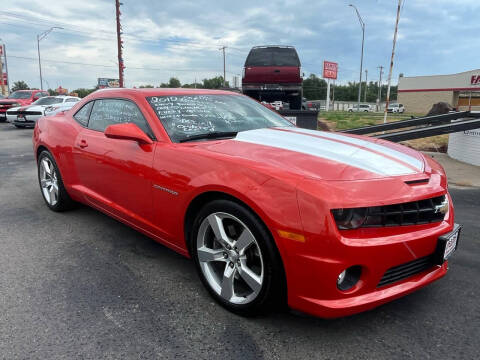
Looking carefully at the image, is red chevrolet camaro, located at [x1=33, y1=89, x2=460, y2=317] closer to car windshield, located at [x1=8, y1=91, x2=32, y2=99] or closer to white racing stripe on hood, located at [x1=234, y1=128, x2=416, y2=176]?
white racing stripe on hood, located at [x1=234, y1=128, x2=416, y2=176]

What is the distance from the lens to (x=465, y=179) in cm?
660

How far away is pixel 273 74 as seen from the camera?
12461 millimetres

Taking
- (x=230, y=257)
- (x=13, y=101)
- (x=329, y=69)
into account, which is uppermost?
(x=329, y=69)

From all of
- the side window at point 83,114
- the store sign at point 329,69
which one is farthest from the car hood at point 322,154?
the store sign at point 329,69

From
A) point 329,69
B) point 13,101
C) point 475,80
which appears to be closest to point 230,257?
point 13,101

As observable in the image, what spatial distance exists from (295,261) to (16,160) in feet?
27.5

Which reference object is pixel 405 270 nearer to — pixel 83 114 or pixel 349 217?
pixel 349 217

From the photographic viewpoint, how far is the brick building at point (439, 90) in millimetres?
44219

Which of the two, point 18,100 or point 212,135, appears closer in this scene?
point 212,135

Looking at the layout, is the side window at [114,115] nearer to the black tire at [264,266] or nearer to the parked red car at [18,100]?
the black tire at [264,266]

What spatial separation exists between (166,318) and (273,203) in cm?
107

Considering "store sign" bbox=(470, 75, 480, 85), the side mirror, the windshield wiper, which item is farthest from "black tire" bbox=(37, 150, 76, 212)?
"store sign" bbox=(470, 75, 480, 85)

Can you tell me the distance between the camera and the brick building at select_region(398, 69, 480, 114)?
4422 cm

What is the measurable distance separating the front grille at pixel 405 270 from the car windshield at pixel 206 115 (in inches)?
63.7
